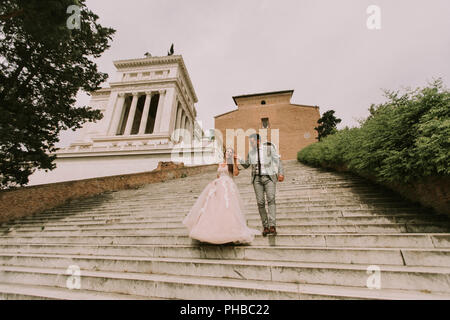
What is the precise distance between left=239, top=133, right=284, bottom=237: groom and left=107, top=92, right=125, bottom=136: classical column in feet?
85.3

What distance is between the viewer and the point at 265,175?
340 centimetres

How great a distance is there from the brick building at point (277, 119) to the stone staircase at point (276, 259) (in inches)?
736

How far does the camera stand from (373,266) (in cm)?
229

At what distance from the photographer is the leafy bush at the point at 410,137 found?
308 cm

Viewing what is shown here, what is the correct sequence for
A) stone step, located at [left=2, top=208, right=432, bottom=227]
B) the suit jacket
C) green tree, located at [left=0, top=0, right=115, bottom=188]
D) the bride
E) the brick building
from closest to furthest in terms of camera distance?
the bride, the suit jacket, stone step, located at [left=2, top=208, right=432, bottom=227], green tree, located at [left=0, top=0, right=115, bottom=188], the brick building

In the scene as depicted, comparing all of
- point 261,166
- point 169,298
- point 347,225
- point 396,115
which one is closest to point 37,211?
point 169,298

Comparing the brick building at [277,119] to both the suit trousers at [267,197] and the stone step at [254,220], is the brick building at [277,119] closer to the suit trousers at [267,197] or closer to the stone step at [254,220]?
the stone step at [254,220]

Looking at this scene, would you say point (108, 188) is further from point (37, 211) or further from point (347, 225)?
point (347, 225)

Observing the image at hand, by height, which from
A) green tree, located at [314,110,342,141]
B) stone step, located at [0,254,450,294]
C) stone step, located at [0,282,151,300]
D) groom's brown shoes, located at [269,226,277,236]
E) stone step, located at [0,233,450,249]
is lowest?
stone step, located at [0,282,151,300]

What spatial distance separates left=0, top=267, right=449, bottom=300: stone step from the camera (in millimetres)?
1894

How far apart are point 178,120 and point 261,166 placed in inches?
A: 1076

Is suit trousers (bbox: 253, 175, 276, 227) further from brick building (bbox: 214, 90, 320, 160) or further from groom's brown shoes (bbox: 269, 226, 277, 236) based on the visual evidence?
brick building (bbox: 214, 90, 320, 160)

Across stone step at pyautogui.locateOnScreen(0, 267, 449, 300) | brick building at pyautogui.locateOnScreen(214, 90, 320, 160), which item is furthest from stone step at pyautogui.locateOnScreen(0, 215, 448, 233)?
brick building at pyautogui.locateOnScreen(214, 90, 320, 160)

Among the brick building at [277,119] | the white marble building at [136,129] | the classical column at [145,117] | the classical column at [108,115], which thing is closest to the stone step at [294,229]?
the white marble building at [136,129]
